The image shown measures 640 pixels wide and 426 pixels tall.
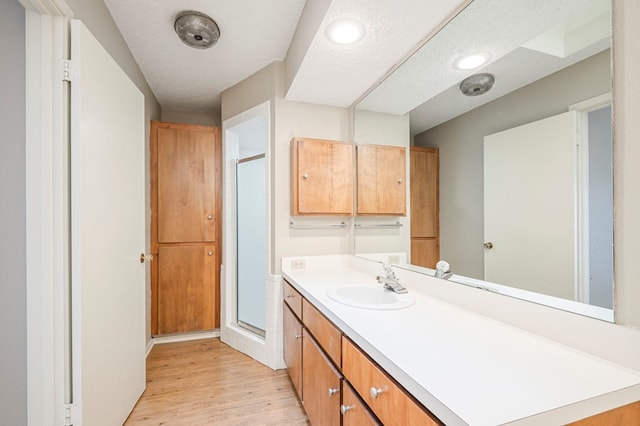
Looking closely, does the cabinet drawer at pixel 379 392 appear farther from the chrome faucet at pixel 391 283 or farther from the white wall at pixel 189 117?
the white wall at pixel 189 117

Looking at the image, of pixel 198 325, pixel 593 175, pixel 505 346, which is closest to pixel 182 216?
pixel 198 325

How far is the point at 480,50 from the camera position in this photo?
1200 mm

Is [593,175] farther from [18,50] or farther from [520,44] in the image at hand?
[18,50]

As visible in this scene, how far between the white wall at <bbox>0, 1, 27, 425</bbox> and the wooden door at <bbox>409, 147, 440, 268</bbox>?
A: 1814 mm

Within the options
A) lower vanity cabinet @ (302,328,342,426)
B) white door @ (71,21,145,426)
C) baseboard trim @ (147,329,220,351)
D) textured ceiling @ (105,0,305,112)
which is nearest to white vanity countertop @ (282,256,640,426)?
lower vanity cabinet @ (302,328,342,426)

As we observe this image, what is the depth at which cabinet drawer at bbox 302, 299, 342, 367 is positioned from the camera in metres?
1.11

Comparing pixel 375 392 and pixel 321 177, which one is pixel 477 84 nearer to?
pixel 321 177

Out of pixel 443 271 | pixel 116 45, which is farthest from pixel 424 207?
pixel 116 45

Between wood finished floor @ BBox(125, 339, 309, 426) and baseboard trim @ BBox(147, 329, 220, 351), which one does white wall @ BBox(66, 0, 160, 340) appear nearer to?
baseboard trim @ BBox(147, 329, 220, 351)

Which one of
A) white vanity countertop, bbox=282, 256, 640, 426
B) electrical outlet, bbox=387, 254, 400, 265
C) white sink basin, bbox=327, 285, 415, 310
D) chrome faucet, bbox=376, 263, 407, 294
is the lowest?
white sink basin, bbox=327, 285, 415, 310

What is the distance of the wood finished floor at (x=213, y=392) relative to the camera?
64.1 inches

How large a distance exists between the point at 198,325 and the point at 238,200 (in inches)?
52.0

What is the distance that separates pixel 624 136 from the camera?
724mm

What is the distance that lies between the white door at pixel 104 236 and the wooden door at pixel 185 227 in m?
0.85
